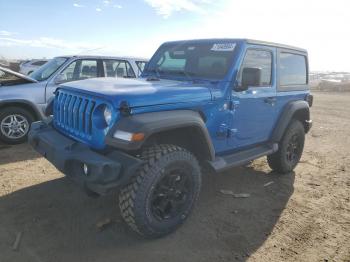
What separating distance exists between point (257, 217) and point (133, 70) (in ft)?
14.9

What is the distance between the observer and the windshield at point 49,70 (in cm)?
659

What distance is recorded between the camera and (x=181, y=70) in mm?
4371

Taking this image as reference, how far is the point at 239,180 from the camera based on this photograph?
16.6ft

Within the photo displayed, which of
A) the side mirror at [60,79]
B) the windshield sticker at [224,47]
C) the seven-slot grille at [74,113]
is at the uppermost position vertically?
the windshield sticker at [224,47]

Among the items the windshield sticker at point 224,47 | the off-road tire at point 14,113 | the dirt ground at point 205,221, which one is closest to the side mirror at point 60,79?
the off-road tire at point 14,113

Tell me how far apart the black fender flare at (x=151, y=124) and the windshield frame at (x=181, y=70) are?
2.76 feet

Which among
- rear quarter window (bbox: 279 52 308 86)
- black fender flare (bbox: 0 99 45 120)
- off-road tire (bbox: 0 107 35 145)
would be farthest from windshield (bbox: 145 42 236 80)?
off-road tire (bbox: 0 107 35 145)

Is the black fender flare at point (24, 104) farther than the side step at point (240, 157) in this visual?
Yes

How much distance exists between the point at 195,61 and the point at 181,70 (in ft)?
0.69

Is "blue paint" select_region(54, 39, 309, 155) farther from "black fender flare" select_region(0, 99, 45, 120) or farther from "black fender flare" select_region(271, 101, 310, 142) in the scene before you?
"black fender flare" select_region(0, 99, 45, 120)

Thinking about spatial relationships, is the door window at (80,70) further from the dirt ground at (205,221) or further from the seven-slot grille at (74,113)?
the seven-slot grille at (74,113)

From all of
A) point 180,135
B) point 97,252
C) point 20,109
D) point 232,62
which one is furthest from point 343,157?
point 20,109

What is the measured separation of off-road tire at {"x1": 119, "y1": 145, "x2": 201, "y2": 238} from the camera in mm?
3039

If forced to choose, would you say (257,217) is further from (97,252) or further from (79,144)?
(79,144)
